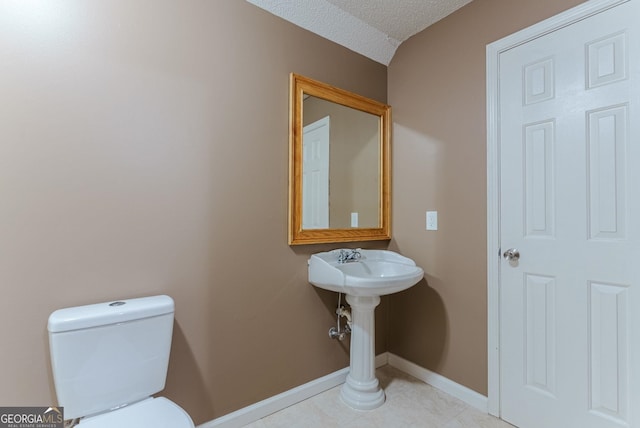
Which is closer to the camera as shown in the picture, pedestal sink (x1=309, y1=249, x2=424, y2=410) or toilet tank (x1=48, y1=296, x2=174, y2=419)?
toilet tank (x1=48, y1=296, x2=174, y2=419)

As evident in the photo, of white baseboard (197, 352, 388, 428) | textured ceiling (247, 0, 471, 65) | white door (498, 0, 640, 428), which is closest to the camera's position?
white door (498, 0, 640, 428)

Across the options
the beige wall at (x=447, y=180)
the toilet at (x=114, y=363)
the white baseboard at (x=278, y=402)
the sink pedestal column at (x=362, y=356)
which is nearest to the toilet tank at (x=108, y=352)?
the toilet at (x=114, y=363)

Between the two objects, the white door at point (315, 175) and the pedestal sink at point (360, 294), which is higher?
the white door at point (315, 175)

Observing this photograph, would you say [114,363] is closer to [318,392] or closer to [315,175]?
[318,392]

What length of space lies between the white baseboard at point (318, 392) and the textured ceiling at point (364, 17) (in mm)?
2203

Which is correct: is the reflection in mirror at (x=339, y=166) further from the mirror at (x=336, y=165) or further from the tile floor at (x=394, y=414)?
the tile floor at (x=394, y=414)

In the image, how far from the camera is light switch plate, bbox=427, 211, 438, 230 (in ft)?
6.66

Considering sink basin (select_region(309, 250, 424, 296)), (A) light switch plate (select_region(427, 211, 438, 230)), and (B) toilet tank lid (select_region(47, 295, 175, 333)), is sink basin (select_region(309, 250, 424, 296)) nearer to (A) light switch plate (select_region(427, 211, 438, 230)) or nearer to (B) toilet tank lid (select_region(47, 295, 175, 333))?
(A) light switch plate (select_region(427, 211, 438, 230))

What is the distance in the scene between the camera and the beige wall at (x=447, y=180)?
180cm

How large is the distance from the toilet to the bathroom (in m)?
0.18

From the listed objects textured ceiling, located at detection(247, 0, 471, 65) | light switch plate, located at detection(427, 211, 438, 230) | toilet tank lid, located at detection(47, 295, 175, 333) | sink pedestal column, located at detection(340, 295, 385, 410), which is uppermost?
textured ceiling, located at detection(247, 0, 471, 65)

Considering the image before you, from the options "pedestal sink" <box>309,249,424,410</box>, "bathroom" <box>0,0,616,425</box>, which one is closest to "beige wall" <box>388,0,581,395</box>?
"bathroom" <box>0,0,616,425</box>

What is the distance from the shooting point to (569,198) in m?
1.48

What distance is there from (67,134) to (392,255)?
6.20 ft
